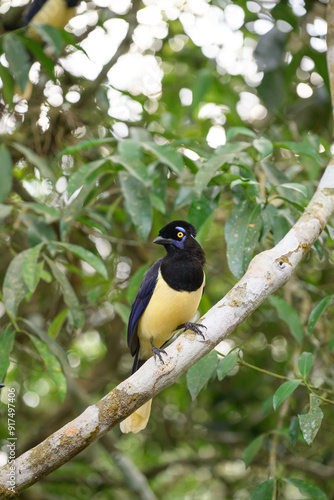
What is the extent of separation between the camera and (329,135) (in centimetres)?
525

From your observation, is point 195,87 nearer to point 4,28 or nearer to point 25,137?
point 25,137

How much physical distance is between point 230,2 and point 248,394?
3.33 m

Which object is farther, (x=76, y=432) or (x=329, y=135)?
(x=329, y=135)

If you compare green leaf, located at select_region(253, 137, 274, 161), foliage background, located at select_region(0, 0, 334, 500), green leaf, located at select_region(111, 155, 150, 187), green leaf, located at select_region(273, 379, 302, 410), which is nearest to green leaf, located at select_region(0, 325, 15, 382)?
foliage background, located at select_region(0, 0, 334, 500)

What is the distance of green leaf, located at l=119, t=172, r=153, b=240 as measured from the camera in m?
3.17

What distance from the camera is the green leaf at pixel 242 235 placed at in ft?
9.58

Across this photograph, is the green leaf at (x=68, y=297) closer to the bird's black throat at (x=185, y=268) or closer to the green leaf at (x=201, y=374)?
the bird's black throat at (x=185, y=268)

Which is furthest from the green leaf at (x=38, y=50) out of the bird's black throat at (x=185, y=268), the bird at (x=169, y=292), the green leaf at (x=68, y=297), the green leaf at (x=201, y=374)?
the green leaf at (x=201, y=374)

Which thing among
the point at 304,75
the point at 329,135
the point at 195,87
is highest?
the point at 195,87

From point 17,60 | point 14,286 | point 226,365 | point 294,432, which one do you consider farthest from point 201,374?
point 17,60

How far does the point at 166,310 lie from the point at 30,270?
740 millimetres

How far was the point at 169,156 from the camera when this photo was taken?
10.8 feet

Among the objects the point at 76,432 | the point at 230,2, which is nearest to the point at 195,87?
the point at 230,2

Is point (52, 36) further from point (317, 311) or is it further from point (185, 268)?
point (317, 311)
